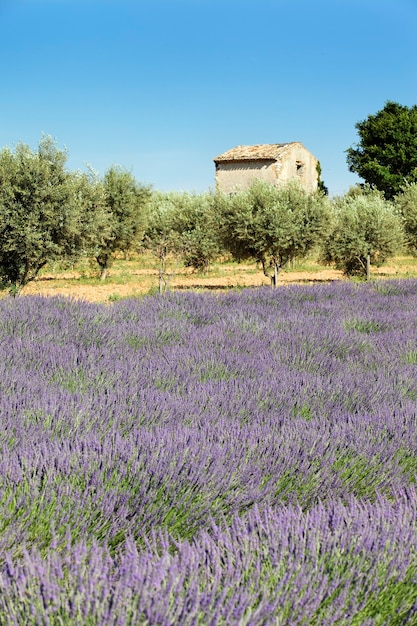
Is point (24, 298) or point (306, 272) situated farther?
point (306, 272)

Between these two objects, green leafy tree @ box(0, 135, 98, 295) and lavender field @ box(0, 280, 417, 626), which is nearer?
lavender field @ box(0, 280, 417, 626)

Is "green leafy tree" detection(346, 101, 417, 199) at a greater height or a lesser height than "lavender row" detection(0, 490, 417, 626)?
greater

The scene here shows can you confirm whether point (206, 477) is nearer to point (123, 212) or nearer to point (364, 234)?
point (364, 234)

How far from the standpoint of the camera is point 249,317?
6527 millimetres

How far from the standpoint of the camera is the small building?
45438 mm

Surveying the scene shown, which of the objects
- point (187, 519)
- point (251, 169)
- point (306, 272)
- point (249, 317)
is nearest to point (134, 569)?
point (187, 519)

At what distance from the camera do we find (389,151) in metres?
47.3

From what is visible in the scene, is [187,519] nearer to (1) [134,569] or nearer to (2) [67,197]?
(1) [134,569]

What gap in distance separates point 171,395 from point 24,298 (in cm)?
411

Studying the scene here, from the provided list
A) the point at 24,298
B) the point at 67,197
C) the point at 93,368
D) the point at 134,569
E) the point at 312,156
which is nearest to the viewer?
the point at 134,569

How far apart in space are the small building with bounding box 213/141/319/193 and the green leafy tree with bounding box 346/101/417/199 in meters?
5.16

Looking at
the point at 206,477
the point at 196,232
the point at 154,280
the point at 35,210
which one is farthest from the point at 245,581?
the point at 196,232

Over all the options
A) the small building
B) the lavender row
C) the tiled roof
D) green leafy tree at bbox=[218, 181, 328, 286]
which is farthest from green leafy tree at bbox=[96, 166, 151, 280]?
the lavender row

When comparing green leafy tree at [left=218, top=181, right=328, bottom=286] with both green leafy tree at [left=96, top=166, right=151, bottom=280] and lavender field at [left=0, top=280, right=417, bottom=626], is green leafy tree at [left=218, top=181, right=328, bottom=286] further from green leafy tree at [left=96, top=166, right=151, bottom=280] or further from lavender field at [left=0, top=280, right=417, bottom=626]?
lavender field at [left=0, top=280, right=417, bottom=626]
